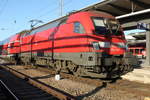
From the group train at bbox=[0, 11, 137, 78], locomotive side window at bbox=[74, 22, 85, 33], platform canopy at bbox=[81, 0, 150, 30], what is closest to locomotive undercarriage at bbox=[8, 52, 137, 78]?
train at bbox=[0, 11, 137, 78]

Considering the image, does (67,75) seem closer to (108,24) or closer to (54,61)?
(54,61)

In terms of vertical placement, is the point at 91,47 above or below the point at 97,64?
above

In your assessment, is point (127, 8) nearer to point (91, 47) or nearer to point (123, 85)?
point (91, 47)

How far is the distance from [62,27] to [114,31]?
304cm

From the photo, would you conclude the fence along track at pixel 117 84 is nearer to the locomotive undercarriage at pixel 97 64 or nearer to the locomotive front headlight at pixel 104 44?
the locomotive undercarriage at pixel 97 64

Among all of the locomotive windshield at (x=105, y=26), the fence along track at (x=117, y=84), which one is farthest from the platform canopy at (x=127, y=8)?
the fence along track at (x=117, y=84)

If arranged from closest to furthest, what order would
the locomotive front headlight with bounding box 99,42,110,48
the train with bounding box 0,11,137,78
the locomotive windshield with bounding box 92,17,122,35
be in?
the train with bounding box 0,11,137,78 → the locomotive front headlight with bounding box 99,42,110,48 → the locomotive windshield with bounding box 92,17,122,35

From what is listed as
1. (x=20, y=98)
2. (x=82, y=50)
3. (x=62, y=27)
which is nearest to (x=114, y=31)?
(x=82, y=50)

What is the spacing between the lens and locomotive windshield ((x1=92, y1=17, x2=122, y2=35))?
10806 millimetres

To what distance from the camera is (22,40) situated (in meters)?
22.0

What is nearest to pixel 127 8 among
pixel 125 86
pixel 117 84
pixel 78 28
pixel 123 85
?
pixel 78 28

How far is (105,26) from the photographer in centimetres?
1108

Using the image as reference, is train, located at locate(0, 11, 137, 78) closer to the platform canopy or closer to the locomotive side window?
the locomotive side window

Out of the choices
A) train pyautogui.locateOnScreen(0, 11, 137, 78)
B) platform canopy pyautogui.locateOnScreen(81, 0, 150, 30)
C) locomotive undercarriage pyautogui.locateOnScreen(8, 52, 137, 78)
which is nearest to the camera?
locomotive undercarriage pyautogui.locateOnScreen(8, 52, 137, 78)
